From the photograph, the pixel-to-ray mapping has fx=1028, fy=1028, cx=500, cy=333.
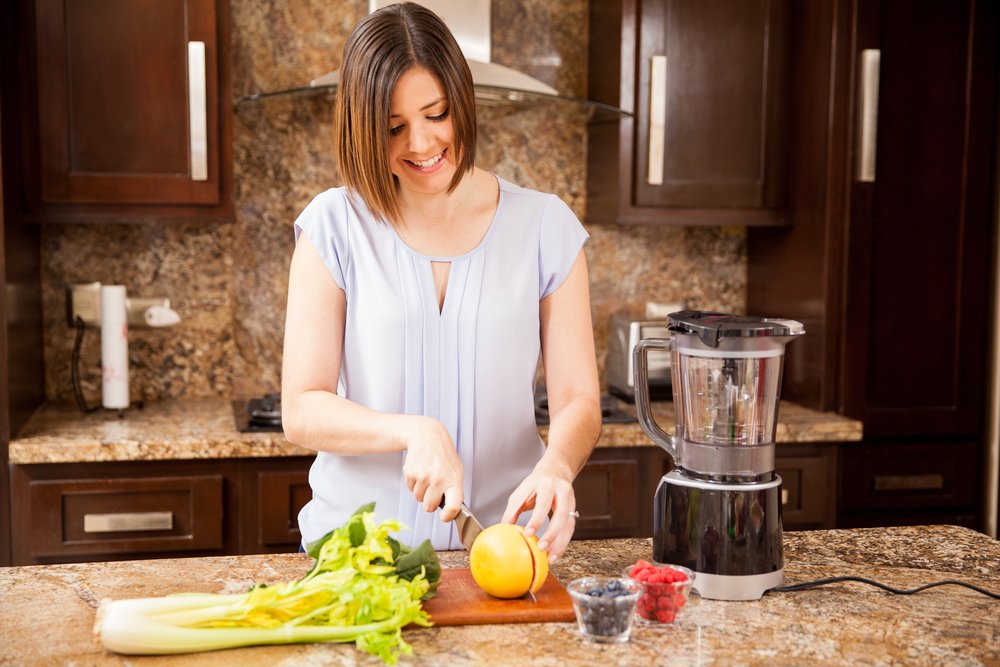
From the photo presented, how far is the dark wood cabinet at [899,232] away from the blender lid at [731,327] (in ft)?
4.96

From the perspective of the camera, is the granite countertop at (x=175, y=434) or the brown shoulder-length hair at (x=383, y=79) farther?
the granite countertop at (x=175, y=434)

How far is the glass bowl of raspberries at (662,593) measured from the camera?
1.22 meters

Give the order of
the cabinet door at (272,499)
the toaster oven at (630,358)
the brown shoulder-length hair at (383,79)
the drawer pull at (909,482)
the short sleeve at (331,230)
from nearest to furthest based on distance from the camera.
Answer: the brown shoulder-length hair at (383,79) < the short sleeve at (331,230) < the cabinet door at (272,499) < the drawer pull at (909,482) < the toaster oven at (630,358)

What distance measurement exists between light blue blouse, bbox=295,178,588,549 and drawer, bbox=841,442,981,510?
141 centimetres

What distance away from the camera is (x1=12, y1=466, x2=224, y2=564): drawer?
2383 mm

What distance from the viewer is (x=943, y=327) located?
9.29ft

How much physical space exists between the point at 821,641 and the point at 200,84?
6.64 ft

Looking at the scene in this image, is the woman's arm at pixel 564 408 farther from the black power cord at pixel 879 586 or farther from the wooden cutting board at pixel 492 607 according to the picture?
the black power cord at pixel 879 586

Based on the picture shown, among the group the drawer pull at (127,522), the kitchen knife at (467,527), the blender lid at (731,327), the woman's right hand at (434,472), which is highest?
the blender lid at (731,327)

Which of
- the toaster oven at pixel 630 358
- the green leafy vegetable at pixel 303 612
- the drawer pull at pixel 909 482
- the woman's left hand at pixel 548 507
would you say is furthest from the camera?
the toaster oven at pixel 630 358

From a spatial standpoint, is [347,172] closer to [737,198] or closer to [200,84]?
[200,84]

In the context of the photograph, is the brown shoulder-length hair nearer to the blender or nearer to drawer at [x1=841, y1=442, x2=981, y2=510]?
the blender

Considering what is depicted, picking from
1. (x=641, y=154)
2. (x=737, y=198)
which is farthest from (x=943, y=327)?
(x=641, y=154)

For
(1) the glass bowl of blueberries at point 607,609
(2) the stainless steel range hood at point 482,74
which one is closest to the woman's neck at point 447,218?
(1) the glass bowl of blueberries at point 607,609
